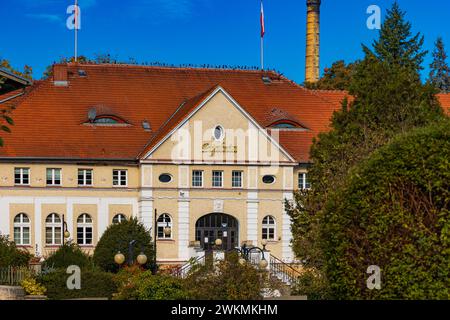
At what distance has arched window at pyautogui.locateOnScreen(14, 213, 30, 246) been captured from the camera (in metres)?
54.3

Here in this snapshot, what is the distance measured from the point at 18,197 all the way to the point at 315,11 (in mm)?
43531

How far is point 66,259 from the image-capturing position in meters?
46.3

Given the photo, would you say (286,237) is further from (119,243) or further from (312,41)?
(312,41)

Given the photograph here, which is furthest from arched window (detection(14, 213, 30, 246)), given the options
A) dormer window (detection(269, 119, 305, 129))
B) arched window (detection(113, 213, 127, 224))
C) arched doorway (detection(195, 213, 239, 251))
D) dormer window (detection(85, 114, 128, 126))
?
dormer window (detection(269, 119, 305, 129))

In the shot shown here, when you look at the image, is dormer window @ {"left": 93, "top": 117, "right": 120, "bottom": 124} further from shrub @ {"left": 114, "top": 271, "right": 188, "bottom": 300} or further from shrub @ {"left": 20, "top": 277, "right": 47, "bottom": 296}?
shrub @ {"left": 114, "top": 271, "right": 188, "bottom": 300}

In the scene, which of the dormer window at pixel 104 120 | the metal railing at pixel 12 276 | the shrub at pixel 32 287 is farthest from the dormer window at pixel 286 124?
the metal railing at pixel 12 276

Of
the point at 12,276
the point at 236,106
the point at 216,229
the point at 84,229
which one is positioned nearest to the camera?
the point at 12,276

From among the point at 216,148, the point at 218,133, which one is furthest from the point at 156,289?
the point at 218,133

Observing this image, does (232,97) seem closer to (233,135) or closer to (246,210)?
(233,135)

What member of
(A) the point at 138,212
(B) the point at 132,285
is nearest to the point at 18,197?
(A) the point at 138,212

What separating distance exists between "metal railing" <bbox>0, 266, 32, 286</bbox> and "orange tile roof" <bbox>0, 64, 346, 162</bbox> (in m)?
17.0

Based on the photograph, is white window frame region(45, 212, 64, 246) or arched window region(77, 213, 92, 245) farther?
arched window region(77, 213, 92, 245)

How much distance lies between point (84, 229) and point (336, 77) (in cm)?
3291

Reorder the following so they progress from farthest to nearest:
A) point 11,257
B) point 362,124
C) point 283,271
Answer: point 283,271 → point 11,257 → point 362,124
